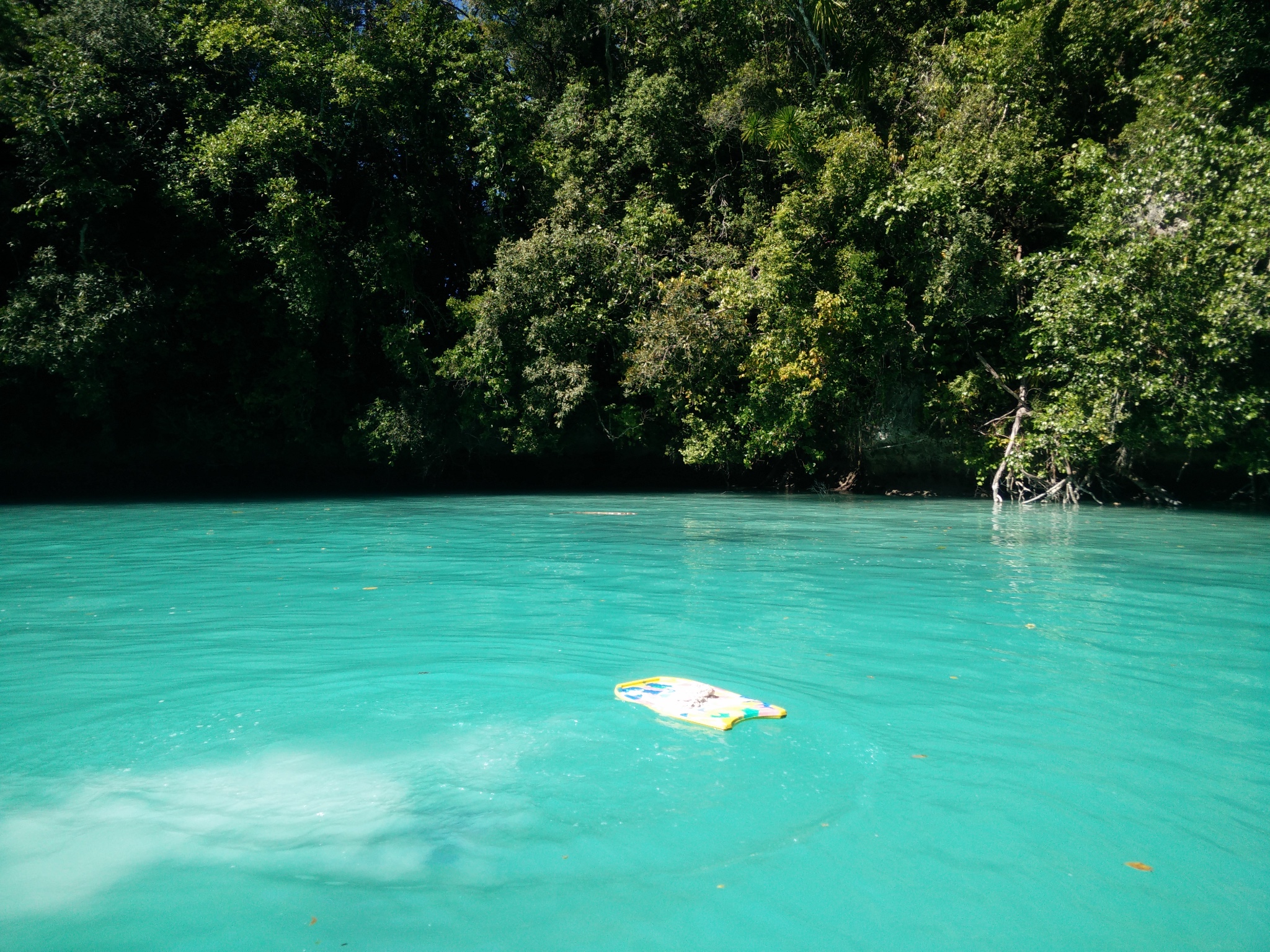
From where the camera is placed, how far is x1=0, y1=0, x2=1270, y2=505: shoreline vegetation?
1432 centimetres

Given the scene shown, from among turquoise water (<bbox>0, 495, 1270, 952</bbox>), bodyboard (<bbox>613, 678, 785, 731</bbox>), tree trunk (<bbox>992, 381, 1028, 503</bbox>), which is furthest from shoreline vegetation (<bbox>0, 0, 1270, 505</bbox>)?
bodyboard (<bbox>613, 678, 785, 731</bbox>)

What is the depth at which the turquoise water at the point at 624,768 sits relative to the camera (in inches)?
85.1

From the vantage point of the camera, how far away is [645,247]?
18.6 m

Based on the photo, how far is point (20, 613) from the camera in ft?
18.1

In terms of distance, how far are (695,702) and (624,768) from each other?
679 mm

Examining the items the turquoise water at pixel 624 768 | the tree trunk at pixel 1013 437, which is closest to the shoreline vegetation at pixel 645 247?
the tree trunk at pixel 1013 437

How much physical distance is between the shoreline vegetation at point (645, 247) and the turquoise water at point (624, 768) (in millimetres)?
9714

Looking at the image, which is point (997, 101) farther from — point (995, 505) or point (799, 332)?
point (995, 505)

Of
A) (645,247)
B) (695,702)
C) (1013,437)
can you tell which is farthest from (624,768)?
(645,247)

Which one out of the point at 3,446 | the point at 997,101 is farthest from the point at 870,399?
the point at 3,446

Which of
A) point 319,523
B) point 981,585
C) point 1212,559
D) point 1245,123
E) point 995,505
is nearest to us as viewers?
point 981,585

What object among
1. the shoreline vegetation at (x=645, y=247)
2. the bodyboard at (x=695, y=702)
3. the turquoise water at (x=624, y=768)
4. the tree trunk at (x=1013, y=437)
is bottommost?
the turquoise water at (x=624, y=768)

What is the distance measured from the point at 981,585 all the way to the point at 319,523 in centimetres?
839

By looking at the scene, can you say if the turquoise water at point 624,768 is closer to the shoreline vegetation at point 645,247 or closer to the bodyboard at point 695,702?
the bodyboard at point 695,702
